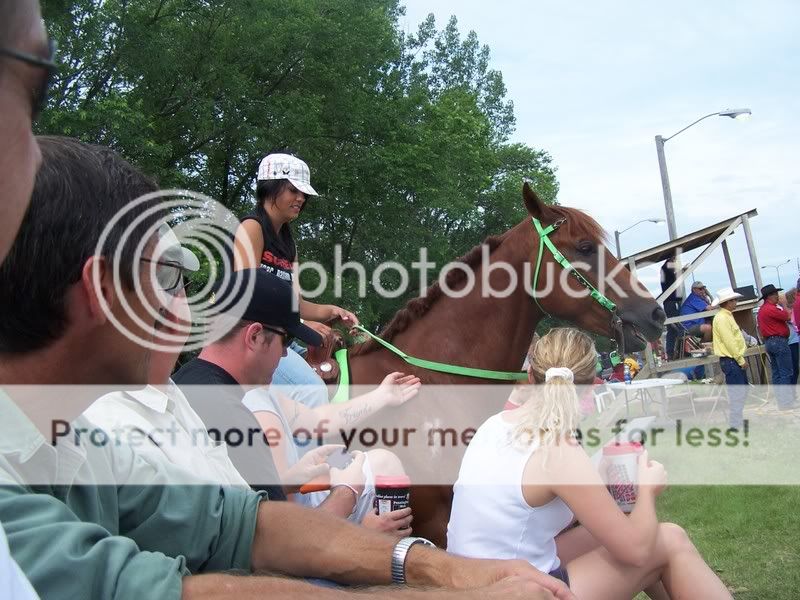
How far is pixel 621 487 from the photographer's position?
2.82 m

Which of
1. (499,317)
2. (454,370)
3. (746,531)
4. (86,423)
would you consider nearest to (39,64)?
(86,423)

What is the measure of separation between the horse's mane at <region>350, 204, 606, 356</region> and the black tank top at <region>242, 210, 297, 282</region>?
61 centimetres

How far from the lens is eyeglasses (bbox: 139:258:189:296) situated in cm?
155

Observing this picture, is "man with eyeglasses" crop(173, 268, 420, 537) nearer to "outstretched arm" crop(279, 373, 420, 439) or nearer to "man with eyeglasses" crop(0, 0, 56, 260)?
"outstretched arm" crop(279, 373, 420, 439)

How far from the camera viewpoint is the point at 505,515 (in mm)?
2615

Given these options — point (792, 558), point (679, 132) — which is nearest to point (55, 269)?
point (792, 558)

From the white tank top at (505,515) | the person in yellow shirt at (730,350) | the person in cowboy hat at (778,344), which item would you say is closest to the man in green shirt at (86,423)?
the white tank top at (505,515)

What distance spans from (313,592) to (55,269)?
0.71 metres

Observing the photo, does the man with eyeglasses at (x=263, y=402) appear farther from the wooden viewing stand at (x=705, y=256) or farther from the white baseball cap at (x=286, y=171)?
the wooden viewing stand at (x=705, y=256)

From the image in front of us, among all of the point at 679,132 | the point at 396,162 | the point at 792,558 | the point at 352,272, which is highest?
the point at 396,162

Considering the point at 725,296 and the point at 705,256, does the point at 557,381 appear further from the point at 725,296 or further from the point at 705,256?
the point at 705,256

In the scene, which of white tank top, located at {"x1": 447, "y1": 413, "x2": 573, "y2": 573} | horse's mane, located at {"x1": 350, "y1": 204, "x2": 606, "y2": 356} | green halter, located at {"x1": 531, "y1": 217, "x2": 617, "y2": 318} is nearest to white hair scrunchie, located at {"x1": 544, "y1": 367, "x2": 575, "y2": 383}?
white tank top, located at {"x1": 447, "y1": 413, "x2": 573, "y2": 573}

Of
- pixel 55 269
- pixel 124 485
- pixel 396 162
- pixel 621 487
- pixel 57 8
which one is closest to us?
pixel 55 269

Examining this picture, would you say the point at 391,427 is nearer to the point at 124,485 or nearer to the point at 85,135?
the point at 124,485
